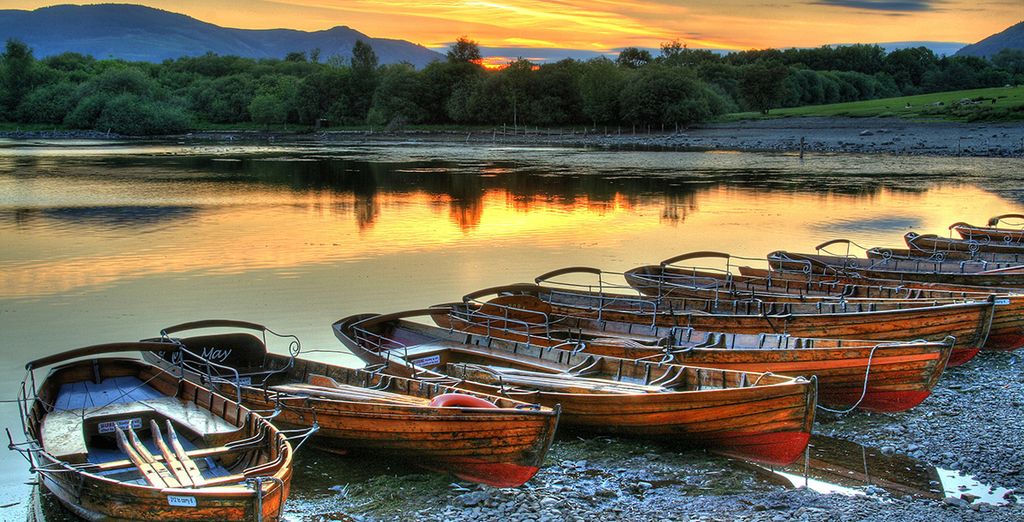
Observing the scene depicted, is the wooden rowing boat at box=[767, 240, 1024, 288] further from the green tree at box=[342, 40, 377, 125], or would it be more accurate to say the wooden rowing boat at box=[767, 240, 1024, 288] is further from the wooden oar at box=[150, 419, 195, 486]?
the green tree at box=[342, 40, 377, 125]

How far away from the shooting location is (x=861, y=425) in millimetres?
14055

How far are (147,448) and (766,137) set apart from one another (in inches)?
4108

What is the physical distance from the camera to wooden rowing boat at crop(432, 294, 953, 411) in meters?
13.9

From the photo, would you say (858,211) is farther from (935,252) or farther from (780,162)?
(780,162)

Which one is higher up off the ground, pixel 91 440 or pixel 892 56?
pixel 892 56

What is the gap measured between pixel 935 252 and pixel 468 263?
14.2 metres

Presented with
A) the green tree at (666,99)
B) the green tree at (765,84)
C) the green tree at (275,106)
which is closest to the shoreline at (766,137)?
the green tree at (666,99)

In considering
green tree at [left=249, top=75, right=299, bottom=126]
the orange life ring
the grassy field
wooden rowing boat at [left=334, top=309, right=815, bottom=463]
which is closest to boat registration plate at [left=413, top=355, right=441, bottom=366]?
wooden rowing boat at [left=334, top=309, right=815, bottom=463]

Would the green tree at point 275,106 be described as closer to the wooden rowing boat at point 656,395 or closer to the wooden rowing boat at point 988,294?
the wooden rowing boat at point 988,294

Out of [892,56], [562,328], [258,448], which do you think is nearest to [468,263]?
[562,328]

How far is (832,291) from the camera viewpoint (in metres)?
20.1

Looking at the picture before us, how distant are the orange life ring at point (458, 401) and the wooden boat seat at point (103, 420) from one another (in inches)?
105

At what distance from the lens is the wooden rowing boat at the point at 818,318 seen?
639 inches

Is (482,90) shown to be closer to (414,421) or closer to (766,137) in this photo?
(766,137)
